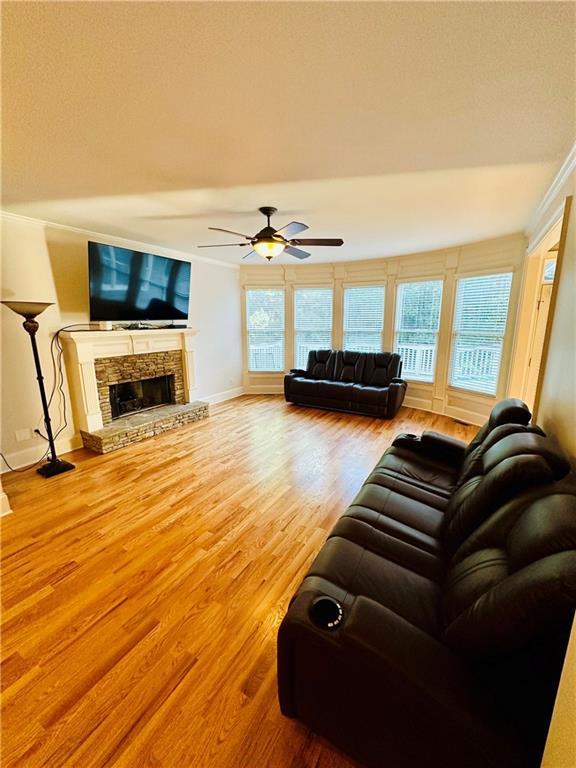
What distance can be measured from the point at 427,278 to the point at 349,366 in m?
1.89

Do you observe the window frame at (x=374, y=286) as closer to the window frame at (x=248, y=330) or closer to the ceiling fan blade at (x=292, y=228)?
the window frame at (x=248, y=330)

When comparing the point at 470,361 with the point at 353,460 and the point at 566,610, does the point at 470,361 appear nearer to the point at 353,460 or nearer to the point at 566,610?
the point at 353,460

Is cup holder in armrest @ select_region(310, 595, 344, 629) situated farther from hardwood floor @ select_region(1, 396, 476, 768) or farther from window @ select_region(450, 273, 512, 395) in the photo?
window @ select_region(450, 273, 512, 395)

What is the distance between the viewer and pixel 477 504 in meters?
1.45

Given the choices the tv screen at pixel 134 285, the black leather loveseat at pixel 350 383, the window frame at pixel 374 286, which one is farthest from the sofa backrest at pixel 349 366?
the tv screen at pixel 134 285

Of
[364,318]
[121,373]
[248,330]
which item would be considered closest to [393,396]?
[364,318]

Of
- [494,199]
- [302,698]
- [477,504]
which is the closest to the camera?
[302,698]

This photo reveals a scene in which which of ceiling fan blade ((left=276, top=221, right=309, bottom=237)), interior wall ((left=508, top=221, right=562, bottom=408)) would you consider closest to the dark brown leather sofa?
ceiling fan blade ((left=276, top=221, right=309, bottom=237))

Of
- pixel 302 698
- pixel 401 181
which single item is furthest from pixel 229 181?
pixel 302 698

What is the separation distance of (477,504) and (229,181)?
2.61 m

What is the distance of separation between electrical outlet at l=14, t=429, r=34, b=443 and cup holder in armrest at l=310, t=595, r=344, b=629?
3613mm

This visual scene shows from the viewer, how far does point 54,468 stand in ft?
10.5

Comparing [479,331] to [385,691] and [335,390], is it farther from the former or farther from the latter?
[385,691]

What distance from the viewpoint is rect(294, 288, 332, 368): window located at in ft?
20.0
